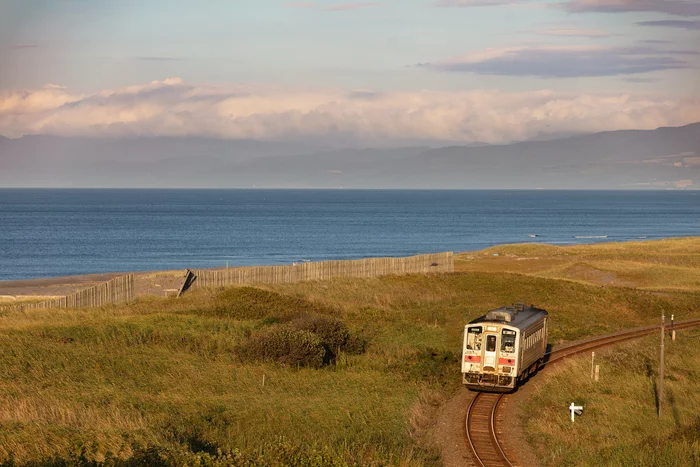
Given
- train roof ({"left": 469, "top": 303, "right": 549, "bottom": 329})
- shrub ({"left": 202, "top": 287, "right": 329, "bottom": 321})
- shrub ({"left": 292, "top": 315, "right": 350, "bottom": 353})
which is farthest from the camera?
shrub ({"left": 202, "top": 287, "right": 329, "bottom": 321})

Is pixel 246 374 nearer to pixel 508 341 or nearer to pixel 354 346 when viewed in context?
pixel 354 346

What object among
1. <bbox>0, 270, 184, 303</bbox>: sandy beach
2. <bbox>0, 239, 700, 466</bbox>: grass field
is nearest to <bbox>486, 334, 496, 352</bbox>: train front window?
<bbox>0, 239, 700, 466</bbox>: grass field

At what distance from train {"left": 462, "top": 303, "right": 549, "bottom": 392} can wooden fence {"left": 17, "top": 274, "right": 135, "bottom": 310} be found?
25976 mm

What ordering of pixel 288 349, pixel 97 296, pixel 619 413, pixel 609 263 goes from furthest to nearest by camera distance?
pixel 609 263
pixel 97 296
pixel 288 349
pixel 619 413

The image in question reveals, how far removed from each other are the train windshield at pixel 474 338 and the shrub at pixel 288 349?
268 inches

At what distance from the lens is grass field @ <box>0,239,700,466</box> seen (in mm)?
19578

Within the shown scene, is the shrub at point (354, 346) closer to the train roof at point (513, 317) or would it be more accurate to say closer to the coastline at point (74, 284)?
the train roof at point (513, 317)

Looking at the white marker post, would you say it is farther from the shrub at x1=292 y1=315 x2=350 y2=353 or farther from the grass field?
the shrub at x1=292 y1=315 x2=350 y2=353

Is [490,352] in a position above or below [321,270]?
below

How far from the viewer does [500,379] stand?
27.9 m

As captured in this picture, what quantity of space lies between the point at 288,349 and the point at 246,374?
257 centimetres

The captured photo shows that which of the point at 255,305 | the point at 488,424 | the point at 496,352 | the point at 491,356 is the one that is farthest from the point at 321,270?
the point at 488,424

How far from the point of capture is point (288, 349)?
3181 cm

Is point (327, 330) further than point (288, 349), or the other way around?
point (327, 330)
